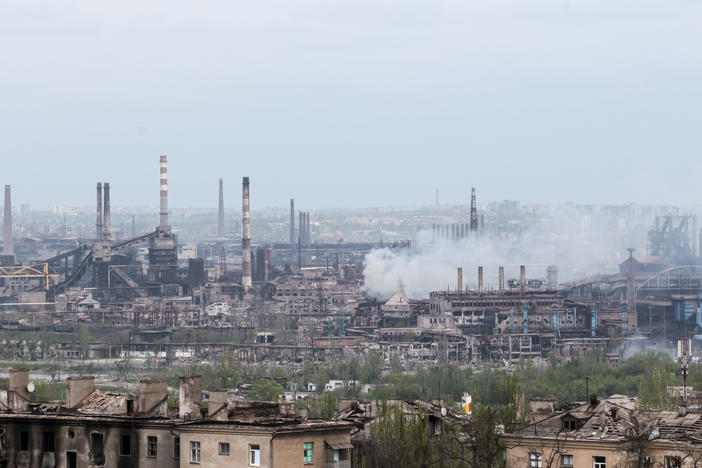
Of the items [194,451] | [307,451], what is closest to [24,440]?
[194,451]

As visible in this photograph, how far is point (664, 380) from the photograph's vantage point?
5669cm

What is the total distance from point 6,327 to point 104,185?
41.5 metres

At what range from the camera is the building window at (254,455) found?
2214cm

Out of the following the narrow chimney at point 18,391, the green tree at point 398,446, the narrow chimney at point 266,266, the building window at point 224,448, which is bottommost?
the narrow chimney at point 266,266

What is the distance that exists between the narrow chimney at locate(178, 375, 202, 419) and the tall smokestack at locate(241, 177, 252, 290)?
11218 cm

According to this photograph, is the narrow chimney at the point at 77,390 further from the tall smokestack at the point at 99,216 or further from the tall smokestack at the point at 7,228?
the tall smokestack at the point at 7,228

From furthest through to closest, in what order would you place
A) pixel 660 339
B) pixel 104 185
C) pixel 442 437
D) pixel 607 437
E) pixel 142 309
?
pixel 104 185, pixel 142 309, pixel 660 339, pixel 442 437, pixel 607 437

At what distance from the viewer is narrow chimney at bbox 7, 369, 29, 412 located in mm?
26250

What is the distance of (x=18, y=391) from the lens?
26.4 metres

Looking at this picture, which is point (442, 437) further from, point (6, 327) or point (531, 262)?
point (531, 262)

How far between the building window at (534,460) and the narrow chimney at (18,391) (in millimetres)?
7306

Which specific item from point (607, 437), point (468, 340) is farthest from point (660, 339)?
point (607, 437)

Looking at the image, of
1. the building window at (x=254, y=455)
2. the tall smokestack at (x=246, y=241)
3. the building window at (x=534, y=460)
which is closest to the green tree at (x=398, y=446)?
the building window at (x=534, y=460)

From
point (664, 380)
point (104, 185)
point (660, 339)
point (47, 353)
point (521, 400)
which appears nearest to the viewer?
point (521, 400)
